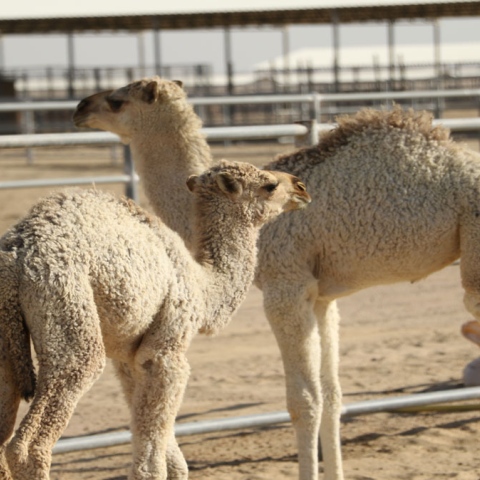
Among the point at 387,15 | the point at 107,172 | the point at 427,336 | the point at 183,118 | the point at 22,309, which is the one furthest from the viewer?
the point at 387,15

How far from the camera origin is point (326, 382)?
5527mm

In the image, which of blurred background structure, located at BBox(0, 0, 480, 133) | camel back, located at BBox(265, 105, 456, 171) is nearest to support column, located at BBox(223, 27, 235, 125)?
blurred background structure, located at BBox(0, 0, 480, 133)

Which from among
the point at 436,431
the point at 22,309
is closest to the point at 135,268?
the point at 22,309

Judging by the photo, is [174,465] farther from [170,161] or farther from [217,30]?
[217,30]

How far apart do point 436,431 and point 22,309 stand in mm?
3292

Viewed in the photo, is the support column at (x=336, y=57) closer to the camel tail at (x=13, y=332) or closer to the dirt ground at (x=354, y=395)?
the dirt ground at (x=354, y=395)

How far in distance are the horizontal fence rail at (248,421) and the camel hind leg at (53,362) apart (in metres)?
1.52

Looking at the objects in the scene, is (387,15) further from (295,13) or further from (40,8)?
(40,8)

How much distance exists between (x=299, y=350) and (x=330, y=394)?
1.39 ft

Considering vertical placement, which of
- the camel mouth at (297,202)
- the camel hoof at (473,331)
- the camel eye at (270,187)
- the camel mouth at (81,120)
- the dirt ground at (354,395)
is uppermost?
the camel mouth at (81,120)

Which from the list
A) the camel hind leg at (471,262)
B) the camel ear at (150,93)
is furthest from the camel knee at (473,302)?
the camel ear at (150,93)

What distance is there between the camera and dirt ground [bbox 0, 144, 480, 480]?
5.81 meters

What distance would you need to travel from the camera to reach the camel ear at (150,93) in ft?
18.7

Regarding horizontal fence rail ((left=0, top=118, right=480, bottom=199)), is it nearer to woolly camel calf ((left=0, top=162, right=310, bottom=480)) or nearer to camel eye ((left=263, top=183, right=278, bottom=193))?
A: camel eye ((left=263, top=183, right=278, bottom=193))
